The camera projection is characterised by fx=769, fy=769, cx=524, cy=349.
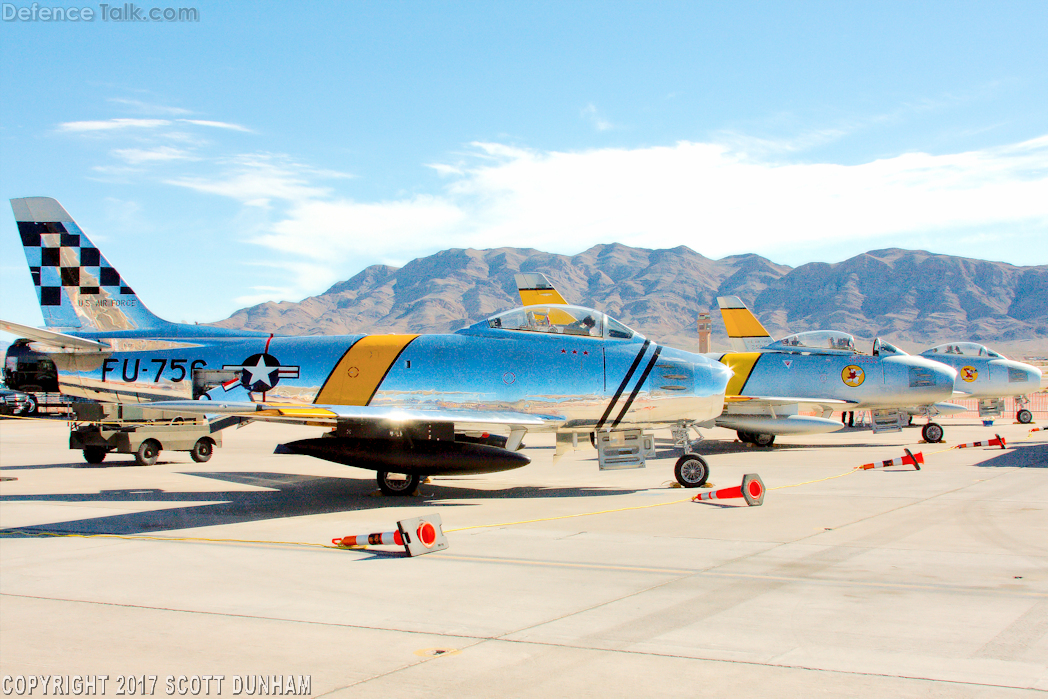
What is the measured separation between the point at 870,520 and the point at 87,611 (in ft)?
26.8

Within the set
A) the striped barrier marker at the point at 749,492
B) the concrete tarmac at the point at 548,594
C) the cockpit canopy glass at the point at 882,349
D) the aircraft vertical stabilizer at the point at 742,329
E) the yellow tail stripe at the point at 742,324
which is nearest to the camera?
the concrete tarmac at the point at 548,594

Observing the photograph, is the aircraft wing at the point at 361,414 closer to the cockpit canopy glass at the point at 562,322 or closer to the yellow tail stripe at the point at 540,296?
the cockpit canopy glass at the point at 562,322

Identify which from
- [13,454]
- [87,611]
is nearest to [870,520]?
[87,611]

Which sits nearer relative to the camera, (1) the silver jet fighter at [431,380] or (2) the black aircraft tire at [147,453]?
(1) the silver jet fighter at [431,380]

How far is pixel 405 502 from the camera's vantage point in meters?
11.5

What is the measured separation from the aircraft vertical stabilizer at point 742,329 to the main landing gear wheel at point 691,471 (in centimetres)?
1117

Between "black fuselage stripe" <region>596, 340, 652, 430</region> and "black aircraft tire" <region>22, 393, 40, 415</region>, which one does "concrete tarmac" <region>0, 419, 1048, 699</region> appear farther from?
"black aircraft tire" <region>22, 393, 40, 415</region>

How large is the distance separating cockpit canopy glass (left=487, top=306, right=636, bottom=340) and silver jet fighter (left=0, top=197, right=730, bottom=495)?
0.02 meters

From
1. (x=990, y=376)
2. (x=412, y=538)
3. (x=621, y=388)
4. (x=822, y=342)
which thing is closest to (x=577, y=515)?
(x=621, y=388)

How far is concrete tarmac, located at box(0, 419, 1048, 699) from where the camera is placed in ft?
14.2

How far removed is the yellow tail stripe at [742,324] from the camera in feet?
77.8

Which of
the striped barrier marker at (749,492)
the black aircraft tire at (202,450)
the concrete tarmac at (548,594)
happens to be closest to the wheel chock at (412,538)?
the concrete tarmac at (548,594)

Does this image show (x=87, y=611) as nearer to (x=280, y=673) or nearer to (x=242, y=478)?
(x=280, y=673)

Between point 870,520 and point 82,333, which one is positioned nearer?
point 870,520
